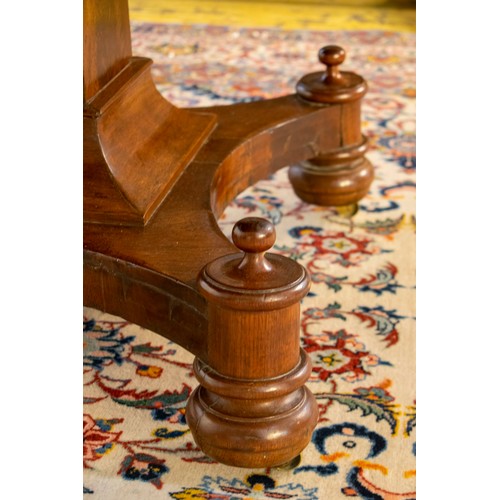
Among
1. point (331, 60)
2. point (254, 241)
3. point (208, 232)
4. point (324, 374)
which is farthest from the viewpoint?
point (331, 60)

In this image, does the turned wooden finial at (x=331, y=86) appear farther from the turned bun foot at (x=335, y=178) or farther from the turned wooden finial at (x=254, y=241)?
the turned wooden finial at (x=254, y=241)

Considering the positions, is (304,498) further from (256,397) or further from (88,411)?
(88,411)

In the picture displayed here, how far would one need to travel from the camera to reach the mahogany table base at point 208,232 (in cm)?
106

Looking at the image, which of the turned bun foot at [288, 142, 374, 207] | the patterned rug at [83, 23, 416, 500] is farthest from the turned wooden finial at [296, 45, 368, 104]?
the patterned rug at [83, 23, 416, 500]

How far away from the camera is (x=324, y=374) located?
1.37 meters

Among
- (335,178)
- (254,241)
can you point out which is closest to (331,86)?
(335,178)

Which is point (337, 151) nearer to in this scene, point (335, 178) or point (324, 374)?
point (335, 178)

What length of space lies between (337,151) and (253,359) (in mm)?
873

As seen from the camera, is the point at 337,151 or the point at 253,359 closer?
the point at 253,359

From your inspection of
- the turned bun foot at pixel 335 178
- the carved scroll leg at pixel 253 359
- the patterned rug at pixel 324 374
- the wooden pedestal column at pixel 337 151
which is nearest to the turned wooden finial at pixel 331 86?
the wooden pedestal column at pixel 337 151

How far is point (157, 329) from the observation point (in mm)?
1182

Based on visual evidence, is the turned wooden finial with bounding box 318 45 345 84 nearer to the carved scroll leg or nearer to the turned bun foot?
the turned bun foot

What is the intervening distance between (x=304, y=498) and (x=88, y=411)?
0.33m

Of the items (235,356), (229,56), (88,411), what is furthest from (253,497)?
(229,56)
